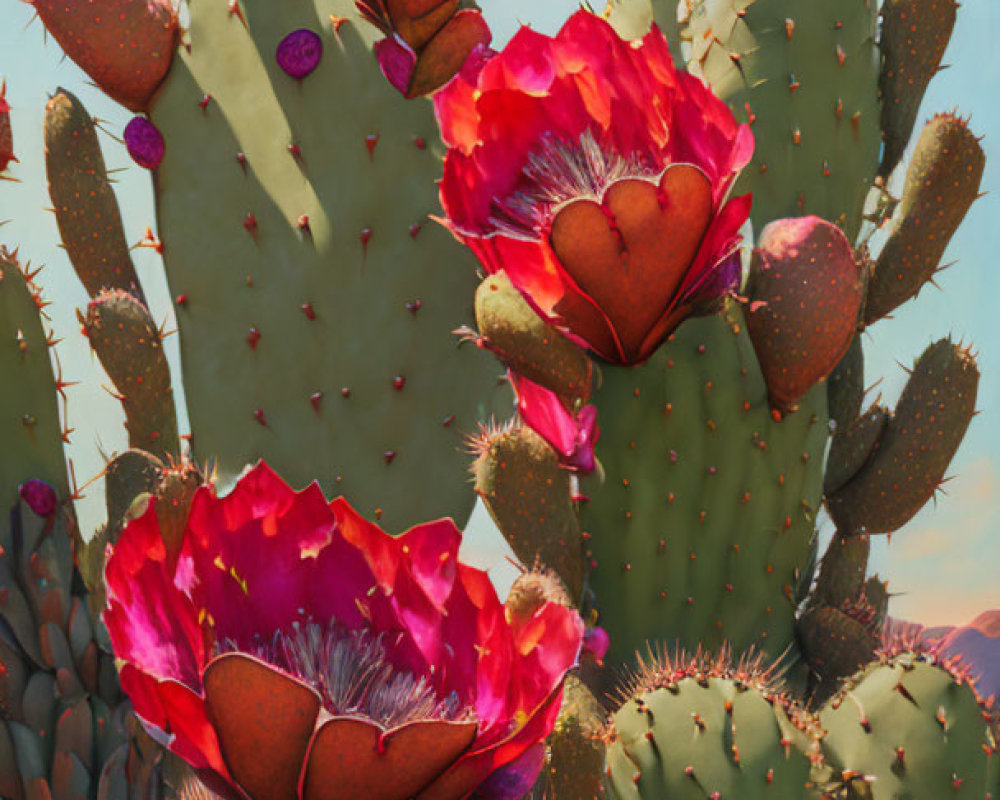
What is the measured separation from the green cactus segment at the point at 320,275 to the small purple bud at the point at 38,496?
0.53ft

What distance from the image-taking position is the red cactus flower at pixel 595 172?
690 millimetres

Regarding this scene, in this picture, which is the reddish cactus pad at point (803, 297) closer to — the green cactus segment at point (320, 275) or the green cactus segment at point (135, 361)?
the green cactus segment at point (320, 275)

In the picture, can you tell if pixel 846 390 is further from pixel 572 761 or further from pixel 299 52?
pixel 299 52

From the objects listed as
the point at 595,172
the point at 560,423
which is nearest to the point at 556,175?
the point at 595,172

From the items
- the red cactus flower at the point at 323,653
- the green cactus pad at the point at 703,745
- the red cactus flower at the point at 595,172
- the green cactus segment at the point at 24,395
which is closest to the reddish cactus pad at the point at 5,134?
the green cactus segment at the point at 24,395

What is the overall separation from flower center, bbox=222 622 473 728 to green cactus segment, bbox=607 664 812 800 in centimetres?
16

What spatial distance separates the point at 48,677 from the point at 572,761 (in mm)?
485

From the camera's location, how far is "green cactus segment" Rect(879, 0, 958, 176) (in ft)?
3.48

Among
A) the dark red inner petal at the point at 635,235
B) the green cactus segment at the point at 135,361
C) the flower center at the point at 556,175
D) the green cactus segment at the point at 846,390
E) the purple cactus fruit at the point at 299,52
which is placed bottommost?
the green cactus segment at the point at 846,390

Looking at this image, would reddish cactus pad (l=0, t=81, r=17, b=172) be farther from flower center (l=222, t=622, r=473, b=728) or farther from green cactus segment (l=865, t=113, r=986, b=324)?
green cactus segment (l=865, t=113, r=986, b=324)

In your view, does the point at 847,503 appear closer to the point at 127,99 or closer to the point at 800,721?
the point at 800,721

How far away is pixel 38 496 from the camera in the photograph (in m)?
1.02

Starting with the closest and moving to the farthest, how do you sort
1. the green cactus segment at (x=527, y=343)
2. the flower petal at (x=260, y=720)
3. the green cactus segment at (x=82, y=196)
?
the flower petal at (x=260, y=720)
the green cactus segment at (x=527, y=343)
the green cactus segment at (x=82, y=196)

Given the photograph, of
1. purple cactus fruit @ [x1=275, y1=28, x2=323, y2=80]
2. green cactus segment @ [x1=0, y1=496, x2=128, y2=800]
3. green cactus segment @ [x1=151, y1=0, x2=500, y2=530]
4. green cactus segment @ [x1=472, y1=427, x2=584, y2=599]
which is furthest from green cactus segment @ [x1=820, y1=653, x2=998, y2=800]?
purple cactus fruit @ [x1=275, y1=28, x2=323, y2=80]
